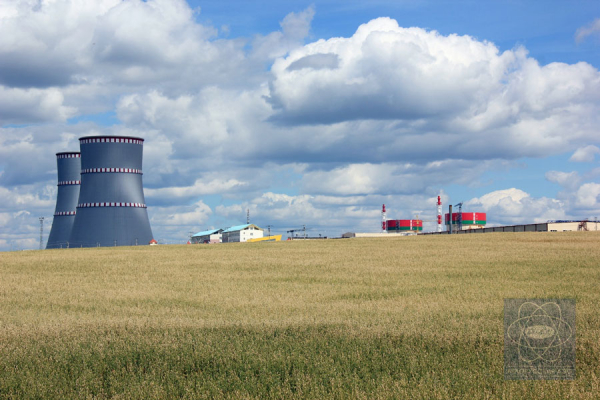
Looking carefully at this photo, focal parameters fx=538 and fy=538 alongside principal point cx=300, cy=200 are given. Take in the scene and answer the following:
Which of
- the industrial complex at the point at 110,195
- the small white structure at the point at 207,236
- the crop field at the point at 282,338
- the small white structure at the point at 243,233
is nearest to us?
the crop field at the point at 282,338

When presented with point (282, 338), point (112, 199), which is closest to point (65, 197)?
point (112, 199)

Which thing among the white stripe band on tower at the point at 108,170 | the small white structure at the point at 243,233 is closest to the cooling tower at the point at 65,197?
the white stripe band on tower at the point at 108,170

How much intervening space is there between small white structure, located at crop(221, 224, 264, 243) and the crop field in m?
101

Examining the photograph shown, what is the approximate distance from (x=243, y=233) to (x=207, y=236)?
17899 mm

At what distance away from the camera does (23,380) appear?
9711 millimetres

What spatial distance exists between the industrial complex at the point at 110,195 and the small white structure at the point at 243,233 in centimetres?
4775

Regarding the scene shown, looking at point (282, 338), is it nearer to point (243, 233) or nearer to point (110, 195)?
point (110, 195)

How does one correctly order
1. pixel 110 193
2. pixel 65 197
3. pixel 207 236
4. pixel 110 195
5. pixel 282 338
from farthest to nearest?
pixel 207 236 → pixel 65 197 → pixel 110 195 → pixel 110 193 → pixel 282 338

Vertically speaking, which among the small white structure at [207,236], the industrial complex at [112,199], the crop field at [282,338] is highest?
the industrial complex at [112,199]

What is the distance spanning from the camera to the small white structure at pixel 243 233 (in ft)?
413

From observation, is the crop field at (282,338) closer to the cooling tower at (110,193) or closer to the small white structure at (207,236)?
the cooling tower at (110,193)

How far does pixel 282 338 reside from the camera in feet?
38.1

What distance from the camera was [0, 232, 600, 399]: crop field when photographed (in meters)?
9.01

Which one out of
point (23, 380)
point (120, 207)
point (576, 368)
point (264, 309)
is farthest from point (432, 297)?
point (120, 207)
